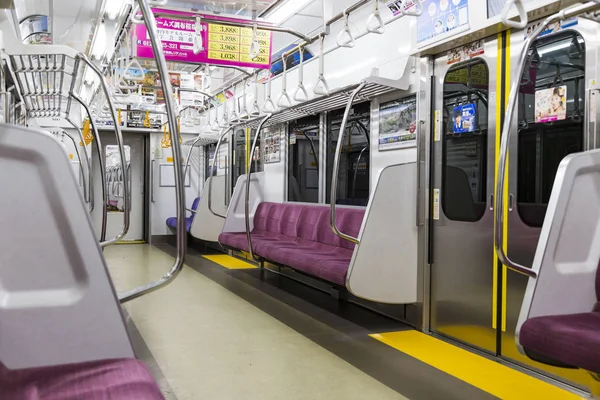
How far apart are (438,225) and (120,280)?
13.3ft

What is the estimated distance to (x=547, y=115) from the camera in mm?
3352

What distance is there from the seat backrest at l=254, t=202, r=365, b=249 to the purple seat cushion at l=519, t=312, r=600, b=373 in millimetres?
2791

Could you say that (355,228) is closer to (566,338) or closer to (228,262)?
(566,338)

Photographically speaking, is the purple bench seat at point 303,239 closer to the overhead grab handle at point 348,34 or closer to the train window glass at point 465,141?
the train window glass at point 465,141

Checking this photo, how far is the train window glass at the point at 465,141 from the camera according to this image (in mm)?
3875

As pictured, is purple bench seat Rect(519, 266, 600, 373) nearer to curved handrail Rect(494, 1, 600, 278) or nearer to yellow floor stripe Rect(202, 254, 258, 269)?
curved handrail Rect(494, 1, 600, 278)

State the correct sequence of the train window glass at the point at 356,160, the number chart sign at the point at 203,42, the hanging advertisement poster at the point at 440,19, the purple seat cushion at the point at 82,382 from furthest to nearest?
the number chart sign at the point at 203,42 < the train window glass at the point at 356,160 < the hanging advertisement poster at the point at 440,19 < the purple seat cushion at the point at 82,382

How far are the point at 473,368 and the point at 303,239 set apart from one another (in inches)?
116

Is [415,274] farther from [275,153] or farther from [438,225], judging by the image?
[275,153]

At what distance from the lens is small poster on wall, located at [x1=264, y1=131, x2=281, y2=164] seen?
755 centimetres

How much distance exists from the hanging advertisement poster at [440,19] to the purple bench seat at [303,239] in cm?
167

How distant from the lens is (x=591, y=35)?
3.13 metres

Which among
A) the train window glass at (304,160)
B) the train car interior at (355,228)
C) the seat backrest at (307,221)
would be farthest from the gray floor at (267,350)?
the train window glass at (304,160)

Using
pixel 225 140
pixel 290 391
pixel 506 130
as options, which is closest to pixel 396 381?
pixel 290 391
